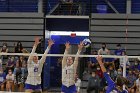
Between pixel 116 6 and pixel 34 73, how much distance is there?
10.7 meters

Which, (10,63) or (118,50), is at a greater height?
(118,50)

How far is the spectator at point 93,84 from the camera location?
47.9 feet

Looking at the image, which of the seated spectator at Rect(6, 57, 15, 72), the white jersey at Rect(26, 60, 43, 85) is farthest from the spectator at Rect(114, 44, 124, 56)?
the white jersey at Rect(26, 60, 43, 85)

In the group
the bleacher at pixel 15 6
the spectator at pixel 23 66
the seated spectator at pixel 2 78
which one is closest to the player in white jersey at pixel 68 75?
the seated spectator at pixel 2 78

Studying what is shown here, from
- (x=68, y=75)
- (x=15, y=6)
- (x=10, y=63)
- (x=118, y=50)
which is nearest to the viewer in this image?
(x=68, y=75)

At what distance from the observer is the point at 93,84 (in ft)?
48.1

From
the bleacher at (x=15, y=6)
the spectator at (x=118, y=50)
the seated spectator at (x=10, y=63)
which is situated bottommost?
the seated spectator at (x=10, y=63)

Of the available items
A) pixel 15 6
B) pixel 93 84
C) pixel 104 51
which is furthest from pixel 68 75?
pixel 15 6

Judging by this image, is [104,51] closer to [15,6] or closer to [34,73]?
[15,6]

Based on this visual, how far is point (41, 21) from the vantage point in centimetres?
1998

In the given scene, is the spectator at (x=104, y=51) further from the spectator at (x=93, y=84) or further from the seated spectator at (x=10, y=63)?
the seated spectator at (x=10, y=63)

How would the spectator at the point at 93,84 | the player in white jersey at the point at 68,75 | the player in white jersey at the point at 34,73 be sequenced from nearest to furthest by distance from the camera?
1. the player in white jersey at the point at 68,75
2. the player in white jersey at the point at 34,73
3. the spectator at the point at 93,84

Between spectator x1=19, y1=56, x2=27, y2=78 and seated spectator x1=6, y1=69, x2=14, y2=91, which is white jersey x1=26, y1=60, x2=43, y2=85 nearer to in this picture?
seated spectator x1=6, y1=69, x2=14, y2=91

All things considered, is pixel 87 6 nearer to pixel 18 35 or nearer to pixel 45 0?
pixel 45 0
